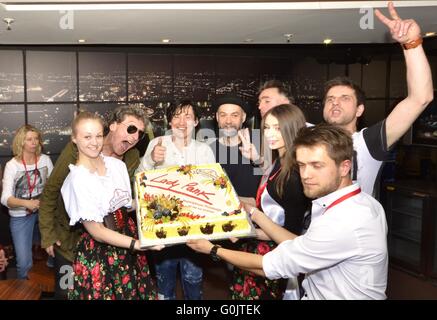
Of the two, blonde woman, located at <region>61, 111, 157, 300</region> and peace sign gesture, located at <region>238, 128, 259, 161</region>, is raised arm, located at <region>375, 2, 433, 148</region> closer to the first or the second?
peace sign gesture, located at <region>238, 128, 259, 161</region>

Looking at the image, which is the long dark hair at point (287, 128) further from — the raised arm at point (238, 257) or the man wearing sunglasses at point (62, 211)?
the man wearing sunglasses at point (62, 211)

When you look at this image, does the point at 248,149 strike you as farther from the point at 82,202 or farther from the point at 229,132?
the point at 82,202

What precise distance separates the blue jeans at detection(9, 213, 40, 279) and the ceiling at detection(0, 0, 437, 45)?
5.06ft

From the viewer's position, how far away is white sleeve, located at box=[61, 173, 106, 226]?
1999mm

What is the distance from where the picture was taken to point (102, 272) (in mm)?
Result: 2119

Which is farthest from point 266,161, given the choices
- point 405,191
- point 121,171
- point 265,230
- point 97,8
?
point 405,191

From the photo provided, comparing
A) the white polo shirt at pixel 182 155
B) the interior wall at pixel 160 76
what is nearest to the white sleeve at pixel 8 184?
the interior wall at pixel 160 76

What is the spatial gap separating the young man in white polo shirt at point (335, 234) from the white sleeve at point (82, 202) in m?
0.78

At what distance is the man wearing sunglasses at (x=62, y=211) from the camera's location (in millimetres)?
2402

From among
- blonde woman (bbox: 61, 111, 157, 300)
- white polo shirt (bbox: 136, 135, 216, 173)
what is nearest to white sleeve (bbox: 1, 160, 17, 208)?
white polo shirt (bbox: 136, 135, 216, 173)

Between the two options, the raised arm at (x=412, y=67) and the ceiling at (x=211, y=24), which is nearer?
the raised arm at (x=412, y=67)

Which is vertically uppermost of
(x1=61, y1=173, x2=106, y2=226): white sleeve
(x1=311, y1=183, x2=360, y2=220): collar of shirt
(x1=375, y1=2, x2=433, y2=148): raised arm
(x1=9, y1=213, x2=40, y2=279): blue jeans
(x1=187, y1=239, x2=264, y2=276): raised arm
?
(x1=375, y1=2, x2=433, y2=148): raised arm

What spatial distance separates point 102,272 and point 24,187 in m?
1.98
